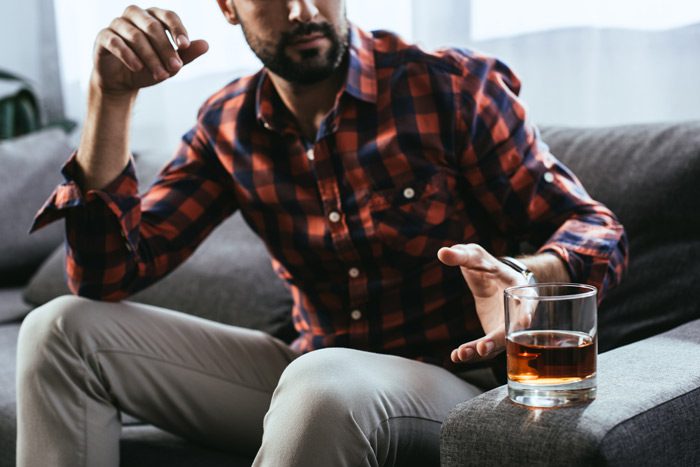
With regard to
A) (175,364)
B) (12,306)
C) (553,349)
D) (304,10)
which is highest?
(304,10)

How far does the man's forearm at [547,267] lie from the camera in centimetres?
113

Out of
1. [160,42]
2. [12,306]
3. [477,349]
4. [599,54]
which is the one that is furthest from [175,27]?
[12,306]

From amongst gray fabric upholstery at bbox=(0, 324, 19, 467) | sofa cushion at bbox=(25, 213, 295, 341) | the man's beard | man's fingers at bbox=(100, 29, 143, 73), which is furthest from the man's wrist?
gray fabric upholstery at bbox=(0, 324, 19, 467)

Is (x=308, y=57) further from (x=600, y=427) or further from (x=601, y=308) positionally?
(x=600, y=427)

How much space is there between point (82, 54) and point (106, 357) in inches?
69.4

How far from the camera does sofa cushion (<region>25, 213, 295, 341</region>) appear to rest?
1664 millimetres

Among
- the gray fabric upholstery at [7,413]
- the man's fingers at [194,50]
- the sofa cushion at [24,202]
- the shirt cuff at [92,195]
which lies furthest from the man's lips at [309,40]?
the sofa cushion at [24,202]

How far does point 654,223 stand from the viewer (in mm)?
1329

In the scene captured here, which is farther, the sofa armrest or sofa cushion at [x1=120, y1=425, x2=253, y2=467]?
sofa cushion at [x1=120, y1=425, x2=253, y2=467]

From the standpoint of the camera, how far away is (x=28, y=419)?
3.94 ft

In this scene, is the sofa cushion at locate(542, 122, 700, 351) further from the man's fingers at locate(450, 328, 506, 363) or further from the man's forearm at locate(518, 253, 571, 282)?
the man's fingers at locate(450, 328, 506, 363)

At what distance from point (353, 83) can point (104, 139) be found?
37 cm

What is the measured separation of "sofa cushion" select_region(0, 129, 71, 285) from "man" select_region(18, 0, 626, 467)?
38.5 inches

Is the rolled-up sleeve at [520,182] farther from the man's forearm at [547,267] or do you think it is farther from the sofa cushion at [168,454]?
the sofa cushion at [168,454]
